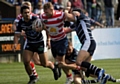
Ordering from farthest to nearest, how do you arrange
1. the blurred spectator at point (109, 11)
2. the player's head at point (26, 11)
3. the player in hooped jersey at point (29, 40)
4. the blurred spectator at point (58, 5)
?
the blurred spectator at point (109, 11) < the blurred spectator at point (58, 5) < the player in hooped jersey at point (29, 40) < the player's head at point (26, 11)

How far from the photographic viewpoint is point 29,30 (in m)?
16.0

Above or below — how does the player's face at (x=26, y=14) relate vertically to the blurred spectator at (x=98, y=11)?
above

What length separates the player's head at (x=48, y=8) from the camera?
14.6 m

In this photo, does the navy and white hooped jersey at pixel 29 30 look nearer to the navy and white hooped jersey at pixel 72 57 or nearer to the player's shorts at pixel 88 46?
the navy and white hooped jersey at pixel 72 57

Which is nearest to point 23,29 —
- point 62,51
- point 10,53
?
point 62,51

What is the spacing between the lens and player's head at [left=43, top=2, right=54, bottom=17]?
47.8 ft

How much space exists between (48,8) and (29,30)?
1.64 metres

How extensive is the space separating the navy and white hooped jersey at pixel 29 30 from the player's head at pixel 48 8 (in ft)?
3.69

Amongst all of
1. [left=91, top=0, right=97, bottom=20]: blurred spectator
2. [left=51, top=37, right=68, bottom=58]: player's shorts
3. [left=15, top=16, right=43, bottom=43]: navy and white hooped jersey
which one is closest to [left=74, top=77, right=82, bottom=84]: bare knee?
[left=51, top=37, right=68, bottom=58]: player's shorts

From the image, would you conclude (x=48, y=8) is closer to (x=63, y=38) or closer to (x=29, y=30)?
(x=63, y=38)

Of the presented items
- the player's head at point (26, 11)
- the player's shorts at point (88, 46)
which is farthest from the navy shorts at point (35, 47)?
the player's shorts at point (88, 46)

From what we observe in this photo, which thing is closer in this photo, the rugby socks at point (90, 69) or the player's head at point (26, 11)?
the rugby socks at point (90, 69)

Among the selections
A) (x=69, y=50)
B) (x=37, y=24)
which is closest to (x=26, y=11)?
(x=37, y=24)

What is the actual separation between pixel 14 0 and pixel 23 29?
1163cm
